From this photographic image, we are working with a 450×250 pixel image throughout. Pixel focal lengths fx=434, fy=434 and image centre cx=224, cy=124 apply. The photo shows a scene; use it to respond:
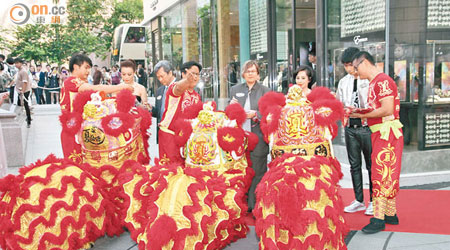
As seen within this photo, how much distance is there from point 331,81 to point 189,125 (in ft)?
12.4

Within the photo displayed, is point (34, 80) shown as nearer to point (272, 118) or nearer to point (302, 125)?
point (272, 118)

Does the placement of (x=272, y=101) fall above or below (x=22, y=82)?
below

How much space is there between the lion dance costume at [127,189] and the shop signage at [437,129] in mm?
3281

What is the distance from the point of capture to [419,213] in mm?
3949

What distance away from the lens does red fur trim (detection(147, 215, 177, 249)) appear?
8.27ft

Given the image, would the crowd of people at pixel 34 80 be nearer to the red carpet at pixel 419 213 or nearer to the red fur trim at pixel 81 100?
the red fur trim at pixel 81 100

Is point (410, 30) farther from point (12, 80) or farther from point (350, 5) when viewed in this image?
point (12, 80)

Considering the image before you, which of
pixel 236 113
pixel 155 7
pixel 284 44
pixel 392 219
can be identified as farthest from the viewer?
pixel 155 7

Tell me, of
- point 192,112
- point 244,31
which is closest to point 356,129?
point 192,112

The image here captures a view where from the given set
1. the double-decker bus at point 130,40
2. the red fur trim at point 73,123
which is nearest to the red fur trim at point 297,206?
the red fur trim at point 73,123

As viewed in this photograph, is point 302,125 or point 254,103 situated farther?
point 254,103

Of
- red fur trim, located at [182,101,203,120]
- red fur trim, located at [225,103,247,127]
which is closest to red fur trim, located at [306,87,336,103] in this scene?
red fur trim, located at [225,103,247,127]

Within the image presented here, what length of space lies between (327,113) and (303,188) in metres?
0.64

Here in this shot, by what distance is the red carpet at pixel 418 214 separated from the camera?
11.7ft
